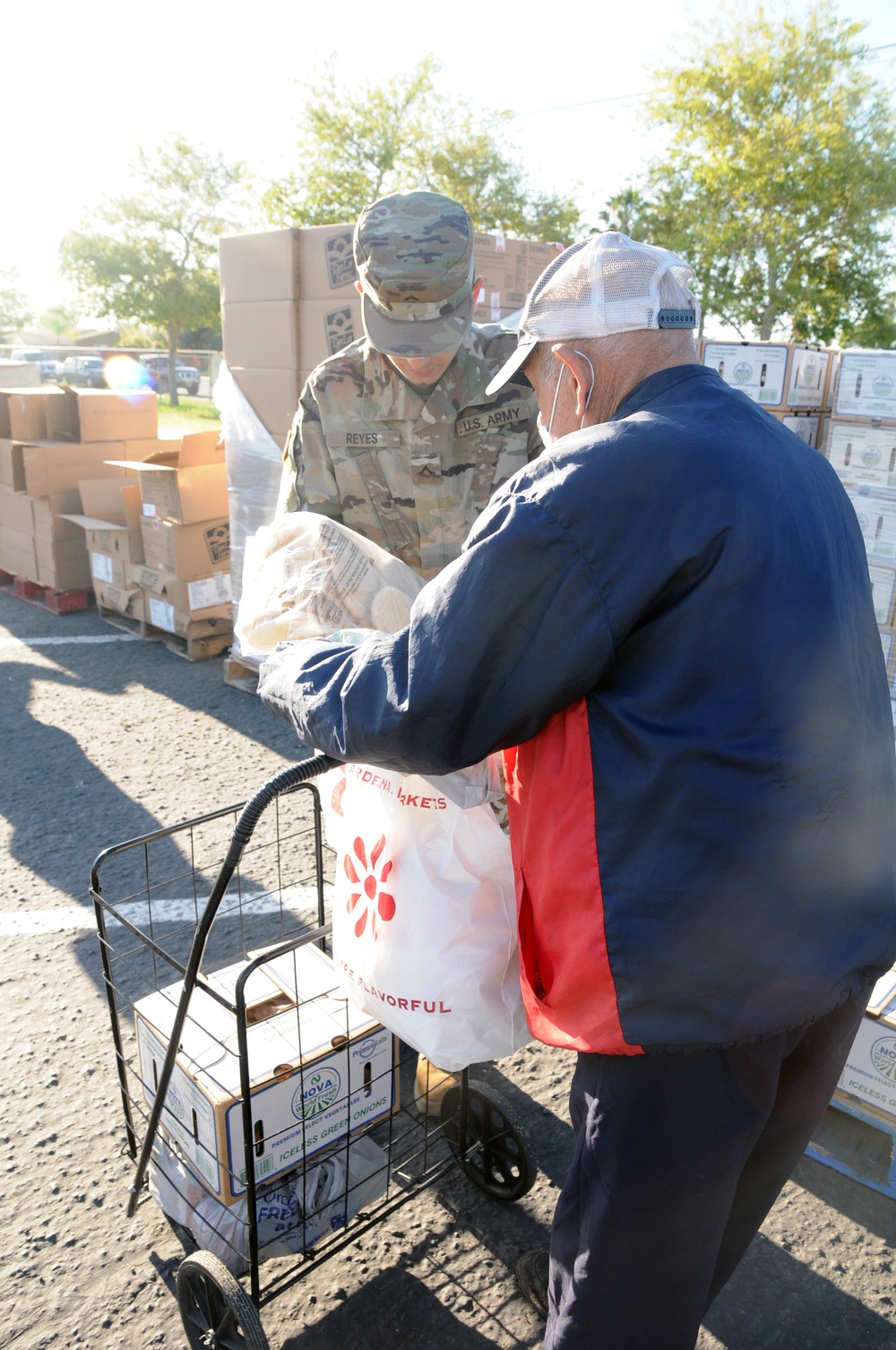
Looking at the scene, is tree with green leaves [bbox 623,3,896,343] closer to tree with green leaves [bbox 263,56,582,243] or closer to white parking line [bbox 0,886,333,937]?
tree with green leaves [bbox 263,56,582,243]

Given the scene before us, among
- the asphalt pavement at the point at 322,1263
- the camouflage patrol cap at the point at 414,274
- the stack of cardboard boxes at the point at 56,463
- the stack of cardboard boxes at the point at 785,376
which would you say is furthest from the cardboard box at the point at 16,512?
the camouflage patrol cap at the point at 414,274

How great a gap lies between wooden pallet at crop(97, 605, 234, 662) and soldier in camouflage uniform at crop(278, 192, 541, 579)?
373cm

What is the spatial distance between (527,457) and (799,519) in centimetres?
139

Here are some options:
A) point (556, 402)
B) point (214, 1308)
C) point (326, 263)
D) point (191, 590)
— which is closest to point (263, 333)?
point (326, 263)

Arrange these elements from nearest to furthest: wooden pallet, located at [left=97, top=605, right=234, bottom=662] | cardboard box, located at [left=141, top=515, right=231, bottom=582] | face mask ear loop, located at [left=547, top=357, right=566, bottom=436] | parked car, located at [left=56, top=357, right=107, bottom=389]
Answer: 1. face mask ear loop, located at [left=547, top=357, right=566, bottom=436]
2. cardboard box, located at [left=141, top=515, right=231, bottom=582]
3. wooden pallet, located at [left=97, top=605, right=234, bottom=662]
4. parked car, located at [left=56, top=357, right=107, bottom=389]

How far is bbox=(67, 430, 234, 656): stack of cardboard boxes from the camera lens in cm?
563

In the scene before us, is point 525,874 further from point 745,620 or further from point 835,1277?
point 835,1277

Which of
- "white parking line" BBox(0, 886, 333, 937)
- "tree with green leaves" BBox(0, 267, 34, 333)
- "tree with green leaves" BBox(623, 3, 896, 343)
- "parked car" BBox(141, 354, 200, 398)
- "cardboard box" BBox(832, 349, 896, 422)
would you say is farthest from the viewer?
"tree with green leaves" BBox(0, 267, 34, 333)

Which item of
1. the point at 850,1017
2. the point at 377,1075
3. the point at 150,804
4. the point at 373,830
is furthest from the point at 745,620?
the point at 150,804

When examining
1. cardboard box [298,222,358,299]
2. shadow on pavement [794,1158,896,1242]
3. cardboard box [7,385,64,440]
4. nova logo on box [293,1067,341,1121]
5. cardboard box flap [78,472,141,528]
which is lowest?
shadow on pavement [794,1158,896,1242]

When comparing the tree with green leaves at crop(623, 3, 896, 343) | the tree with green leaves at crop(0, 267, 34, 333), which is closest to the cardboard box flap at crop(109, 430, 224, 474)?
the tree with green leaves at crop(623, 3, 896, 343)

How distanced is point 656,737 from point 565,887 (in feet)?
0.79

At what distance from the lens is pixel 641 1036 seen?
44.6 inches

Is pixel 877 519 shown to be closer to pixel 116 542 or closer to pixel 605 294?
pixel 605 294
